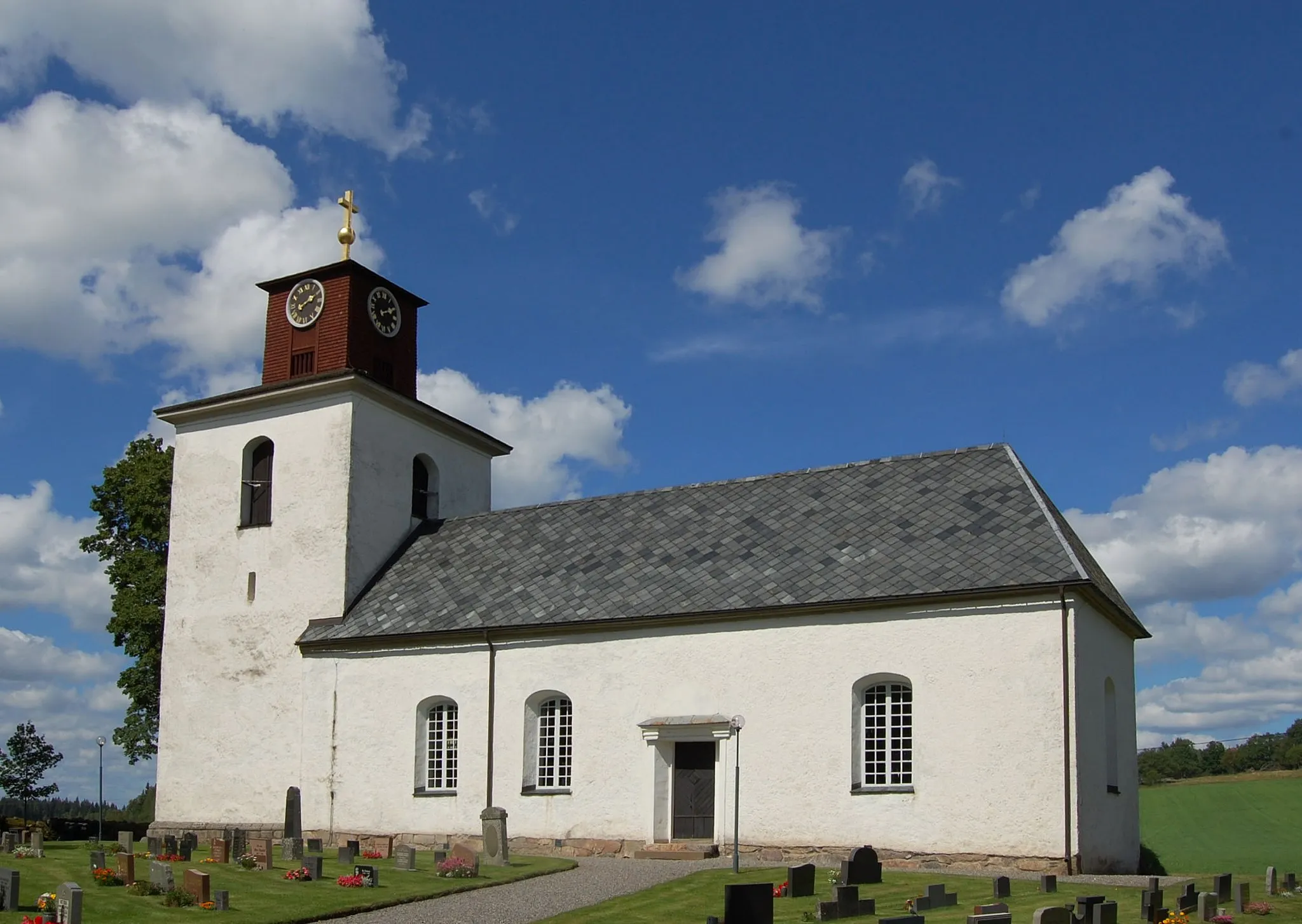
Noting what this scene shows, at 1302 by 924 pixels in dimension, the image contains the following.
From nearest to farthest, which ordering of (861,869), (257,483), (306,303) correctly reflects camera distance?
(861,869) → (257,483) → (306,303)

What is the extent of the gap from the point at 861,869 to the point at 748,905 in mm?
4165

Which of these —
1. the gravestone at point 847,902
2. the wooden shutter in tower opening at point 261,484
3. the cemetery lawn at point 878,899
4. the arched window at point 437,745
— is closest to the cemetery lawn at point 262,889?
the cemetery lawn at point 878,899

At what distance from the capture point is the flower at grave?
19.1 meters

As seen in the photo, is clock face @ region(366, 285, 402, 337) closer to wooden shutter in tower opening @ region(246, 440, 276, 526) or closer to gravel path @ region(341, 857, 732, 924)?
A: wooden shutter in tower opening @ region(246, 440, 276, 526)

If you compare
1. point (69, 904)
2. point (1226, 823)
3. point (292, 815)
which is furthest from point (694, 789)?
point (1226, 823)

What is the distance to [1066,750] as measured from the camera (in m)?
19.7

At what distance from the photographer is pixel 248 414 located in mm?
29266

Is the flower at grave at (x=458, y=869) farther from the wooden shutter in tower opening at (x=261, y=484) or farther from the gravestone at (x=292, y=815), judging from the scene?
the wooden shutter in tower opening at (x=261, y=484)

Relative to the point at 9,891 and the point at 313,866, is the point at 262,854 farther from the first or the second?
the point at 9,891

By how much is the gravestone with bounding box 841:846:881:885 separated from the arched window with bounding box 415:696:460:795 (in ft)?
32.4

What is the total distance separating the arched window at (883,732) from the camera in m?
21.2

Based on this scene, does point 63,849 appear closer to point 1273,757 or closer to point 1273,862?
point 1273,862

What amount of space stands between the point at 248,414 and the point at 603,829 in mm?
12449

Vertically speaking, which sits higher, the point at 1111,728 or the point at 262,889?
the point at 1111,728
